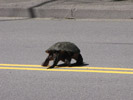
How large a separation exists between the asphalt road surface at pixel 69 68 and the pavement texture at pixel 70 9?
429mm

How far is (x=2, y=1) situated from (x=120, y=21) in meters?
4.44

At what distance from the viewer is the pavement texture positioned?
11.8m

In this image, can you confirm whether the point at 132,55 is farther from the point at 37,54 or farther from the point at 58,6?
the point at 58,6

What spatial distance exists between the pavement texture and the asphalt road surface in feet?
1.41

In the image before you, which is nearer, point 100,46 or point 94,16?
point 100,46

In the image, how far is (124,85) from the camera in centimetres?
572

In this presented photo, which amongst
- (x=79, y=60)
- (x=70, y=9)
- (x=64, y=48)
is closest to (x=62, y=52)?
(x=64, y=48)

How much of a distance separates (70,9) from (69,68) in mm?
5626

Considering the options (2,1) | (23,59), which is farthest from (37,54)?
(2,1)

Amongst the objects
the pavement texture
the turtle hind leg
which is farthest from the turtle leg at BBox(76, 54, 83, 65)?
the pavement texture

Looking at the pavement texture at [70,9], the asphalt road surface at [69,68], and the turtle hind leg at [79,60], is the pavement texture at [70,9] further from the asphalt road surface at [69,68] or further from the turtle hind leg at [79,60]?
the turtle hind leg at [79,60]

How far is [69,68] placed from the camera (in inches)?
261

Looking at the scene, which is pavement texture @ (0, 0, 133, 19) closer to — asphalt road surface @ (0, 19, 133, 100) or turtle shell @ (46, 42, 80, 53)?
asphalt road surface @ (0, 19, 133, 100)

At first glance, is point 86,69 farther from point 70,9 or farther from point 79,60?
point 70,9
